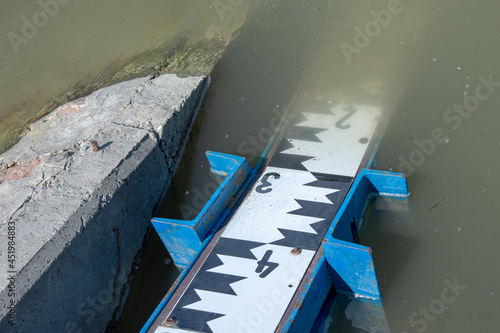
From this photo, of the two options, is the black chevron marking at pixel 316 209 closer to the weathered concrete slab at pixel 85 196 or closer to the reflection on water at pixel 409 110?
the reflection on water at pixel 409 110

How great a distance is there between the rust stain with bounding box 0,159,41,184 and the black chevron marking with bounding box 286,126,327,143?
179 centimetres

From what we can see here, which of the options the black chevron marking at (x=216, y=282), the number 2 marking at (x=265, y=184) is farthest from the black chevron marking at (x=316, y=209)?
the black chevron marking at (x=216, y=282)

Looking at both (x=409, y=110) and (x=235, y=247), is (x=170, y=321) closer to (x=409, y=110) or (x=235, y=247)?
(x=235, y=247)

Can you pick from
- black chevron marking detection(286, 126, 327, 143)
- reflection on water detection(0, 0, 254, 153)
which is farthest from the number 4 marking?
reflection on water detection(0, 0, 254, 153)

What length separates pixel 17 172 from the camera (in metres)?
4.15

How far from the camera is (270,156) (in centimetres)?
436

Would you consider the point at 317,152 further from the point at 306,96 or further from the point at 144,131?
the point at 144,131

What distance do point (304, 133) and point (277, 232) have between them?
3.64 feet

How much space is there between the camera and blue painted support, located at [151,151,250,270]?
372 cm

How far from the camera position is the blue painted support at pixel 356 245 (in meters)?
3.36

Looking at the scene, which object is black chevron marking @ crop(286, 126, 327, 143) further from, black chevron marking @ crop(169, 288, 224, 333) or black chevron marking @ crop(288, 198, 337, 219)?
A: black chevron marking @ crop(169, 288, 224, 333)

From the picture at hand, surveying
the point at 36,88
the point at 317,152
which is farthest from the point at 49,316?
the point at 36,88

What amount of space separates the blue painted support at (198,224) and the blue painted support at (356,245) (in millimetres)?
762

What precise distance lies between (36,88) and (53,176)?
2.00 metres
